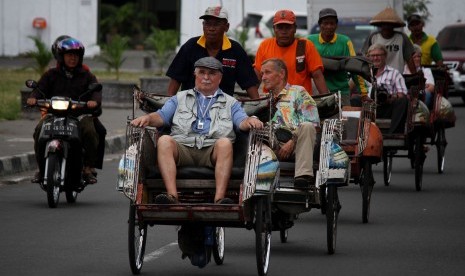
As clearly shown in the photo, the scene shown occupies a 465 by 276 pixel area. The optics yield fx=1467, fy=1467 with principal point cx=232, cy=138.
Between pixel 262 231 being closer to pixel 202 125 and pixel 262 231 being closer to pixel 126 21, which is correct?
pixel 202 125

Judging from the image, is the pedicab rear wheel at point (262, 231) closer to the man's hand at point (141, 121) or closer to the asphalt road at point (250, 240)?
the asphalt road at point (250, 240)

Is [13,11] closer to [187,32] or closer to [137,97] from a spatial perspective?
[187,32]

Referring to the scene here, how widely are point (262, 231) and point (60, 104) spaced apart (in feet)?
19.1

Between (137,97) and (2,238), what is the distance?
7.59 ft

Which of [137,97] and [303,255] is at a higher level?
[137,97]

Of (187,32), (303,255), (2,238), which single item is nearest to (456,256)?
(303,255)

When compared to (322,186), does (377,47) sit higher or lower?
higher

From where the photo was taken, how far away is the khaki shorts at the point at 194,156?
10445mm

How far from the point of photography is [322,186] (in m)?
12.3

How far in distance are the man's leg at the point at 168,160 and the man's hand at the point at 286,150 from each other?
1734 mm

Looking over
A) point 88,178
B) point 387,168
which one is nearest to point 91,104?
point 88,178

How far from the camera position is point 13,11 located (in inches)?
2188

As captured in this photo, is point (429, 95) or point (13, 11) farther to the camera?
point (13, 11)

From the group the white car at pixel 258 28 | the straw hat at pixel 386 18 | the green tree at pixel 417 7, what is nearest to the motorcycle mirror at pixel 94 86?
the straw hat at pixel 386 18
